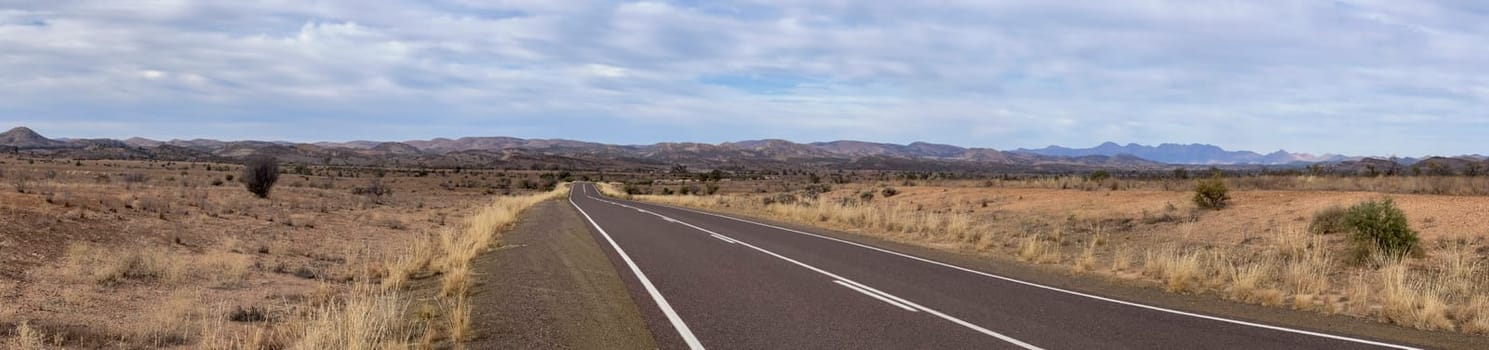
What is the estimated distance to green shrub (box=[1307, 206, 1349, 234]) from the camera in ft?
55.2

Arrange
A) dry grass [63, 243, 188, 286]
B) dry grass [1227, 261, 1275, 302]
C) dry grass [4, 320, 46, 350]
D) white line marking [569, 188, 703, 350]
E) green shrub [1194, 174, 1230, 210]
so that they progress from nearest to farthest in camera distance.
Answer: dry grass [4, 320, 46, 350] → white line marking [569, 188, 703, 350] → dry grass [1227, 261, 1275, 302] → dry grass [63, 243, 188, 286] → green shrub [1194, 174, 1230, 210]

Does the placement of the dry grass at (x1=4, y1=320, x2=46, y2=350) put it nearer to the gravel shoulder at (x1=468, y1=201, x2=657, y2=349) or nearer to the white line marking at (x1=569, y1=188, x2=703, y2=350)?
the gravel shoulder at (x1=468, y1=201, x2=657, y2=349)

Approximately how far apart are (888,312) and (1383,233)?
32.3ft

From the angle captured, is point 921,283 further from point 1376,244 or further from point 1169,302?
point 1376,244

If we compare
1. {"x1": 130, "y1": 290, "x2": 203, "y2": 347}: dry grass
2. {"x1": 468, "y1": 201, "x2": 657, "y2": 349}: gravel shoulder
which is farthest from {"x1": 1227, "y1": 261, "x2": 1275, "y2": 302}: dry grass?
{"x1": 130, "y1": 290, "x2": 203, "y2": 347}: dry grass

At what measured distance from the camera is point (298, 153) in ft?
652

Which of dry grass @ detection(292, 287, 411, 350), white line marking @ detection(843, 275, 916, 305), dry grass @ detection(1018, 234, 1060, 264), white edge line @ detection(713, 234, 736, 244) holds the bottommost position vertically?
white edge line @ detection(713, 234, 736, 244)

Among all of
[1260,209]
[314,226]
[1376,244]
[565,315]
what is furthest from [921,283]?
[314,226]

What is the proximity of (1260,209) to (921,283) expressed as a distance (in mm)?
13419

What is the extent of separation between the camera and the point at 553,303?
973 centimetres

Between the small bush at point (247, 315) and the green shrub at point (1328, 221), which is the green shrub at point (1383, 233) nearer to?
the green shrub at point (1328, 221)

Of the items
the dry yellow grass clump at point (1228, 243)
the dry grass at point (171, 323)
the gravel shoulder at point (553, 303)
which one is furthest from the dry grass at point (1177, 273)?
the dry grass at point (171, 323)

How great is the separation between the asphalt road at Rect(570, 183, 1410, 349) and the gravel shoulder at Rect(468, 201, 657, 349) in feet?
0.93

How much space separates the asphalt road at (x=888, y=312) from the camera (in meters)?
7.55
